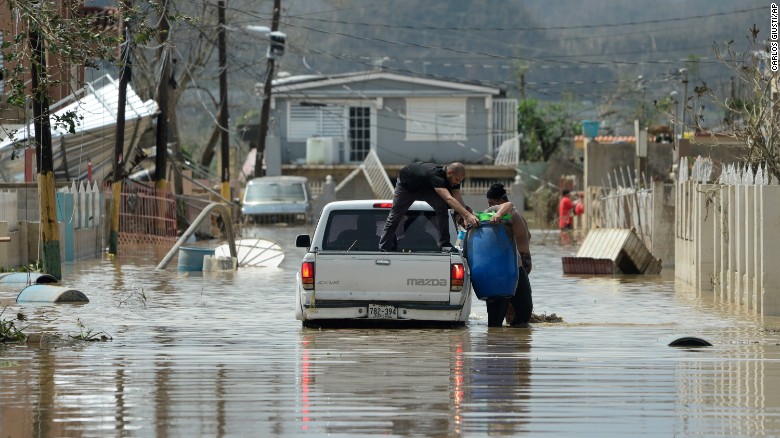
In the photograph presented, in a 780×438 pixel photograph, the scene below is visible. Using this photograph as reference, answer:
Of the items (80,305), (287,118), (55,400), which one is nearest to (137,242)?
(80,305)

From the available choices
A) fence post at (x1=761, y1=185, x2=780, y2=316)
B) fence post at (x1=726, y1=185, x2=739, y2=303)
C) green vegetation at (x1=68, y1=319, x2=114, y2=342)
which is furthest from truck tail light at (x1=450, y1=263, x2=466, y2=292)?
fence post at (x1=726, y1=185, x2=739, y2=303)

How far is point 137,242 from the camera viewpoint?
40.5m

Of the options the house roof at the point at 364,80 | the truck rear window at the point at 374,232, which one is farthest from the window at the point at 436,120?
the truck rear window at the point at 374,232

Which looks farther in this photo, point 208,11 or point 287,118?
point 287,118

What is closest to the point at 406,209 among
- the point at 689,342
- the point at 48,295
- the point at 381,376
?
the point at 689,342

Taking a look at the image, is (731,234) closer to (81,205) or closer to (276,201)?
(81,205)

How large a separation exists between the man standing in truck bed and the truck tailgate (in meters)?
0.65

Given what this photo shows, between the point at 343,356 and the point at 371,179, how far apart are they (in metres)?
55.2

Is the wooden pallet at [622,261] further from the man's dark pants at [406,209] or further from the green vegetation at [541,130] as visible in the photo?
the green vegetation at [541,130]

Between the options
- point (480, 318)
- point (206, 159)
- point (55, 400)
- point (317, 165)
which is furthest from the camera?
point (317, 165)

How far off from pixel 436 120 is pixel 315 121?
601 cm

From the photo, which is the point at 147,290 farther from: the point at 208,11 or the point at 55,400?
the point at 208,11

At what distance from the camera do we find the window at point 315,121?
74.7m

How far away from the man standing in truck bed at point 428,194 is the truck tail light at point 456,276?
26.4 inches
